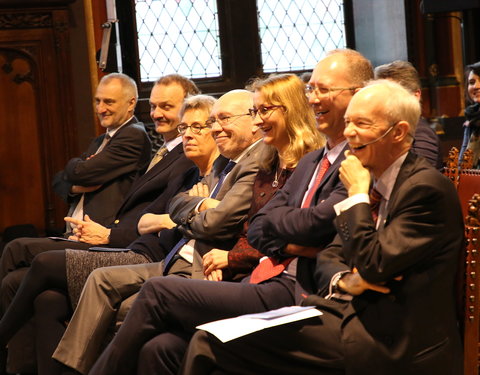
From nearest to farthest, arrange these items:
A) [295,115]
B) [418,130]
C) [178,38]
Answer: [295,115]
[418,130]
[178,38]

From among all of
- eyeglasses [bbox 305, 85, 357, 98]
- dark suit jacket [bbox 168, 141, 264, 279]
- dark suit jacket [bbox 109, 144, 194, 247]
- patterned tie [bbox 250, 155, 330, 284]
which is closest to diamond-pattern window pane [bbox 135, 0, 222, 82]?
dark suit jacket [bbox 109, 144, 194, 247]

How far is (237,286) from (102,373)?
Result: 0.58 meters

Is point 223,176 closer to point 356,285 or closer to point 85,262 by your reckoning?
point 85,262

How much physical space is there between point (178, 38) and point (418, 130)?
386 centimetres

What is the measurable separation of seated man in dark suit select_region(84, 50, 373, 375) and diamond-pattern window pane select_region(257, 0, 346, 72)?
427 cm

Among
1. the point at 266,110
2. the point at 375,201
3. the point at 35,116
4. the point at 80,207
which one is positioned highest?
the point at 35,116

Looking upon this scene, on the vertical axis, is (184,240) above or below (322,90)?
below

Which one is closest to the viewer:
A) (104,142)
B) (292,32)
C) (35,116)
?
(104,142)

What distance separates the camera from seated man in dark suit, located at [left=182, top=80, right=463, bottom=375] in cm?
236

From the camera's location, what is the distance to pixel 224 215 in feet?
11.1

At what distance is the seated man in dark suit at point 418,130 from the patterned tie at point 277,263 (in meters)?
0.58

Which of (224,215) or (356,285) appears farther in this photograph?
(224,215)

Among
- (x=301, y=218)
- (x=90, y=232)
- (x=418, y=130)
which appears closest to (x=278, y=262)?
(x=301, y=218)

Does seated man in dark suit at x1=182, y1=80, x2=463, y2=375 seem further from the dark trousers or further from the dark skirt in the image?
the dark skirt
